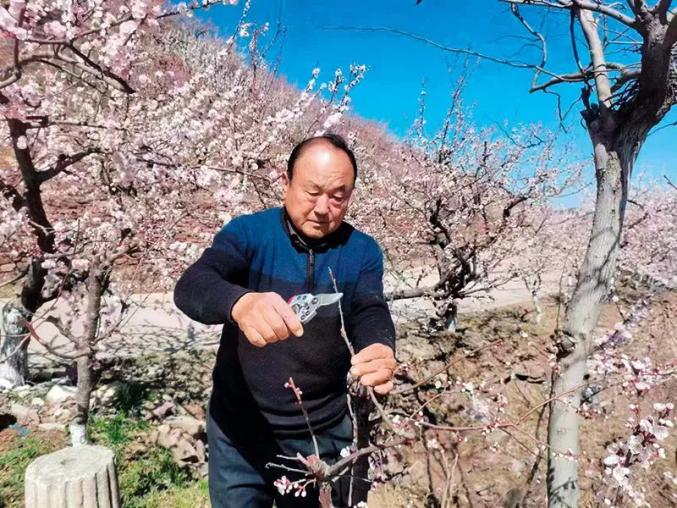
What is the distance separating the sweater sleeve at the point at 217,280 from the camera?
124cm

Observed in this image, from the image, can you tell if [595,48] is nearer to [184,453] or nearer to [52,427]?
[184,453]

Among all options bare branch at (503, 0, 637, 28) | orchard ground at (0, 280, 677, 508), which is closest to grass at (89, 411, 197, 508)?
orchard ground at (0, 280, 677, 508)

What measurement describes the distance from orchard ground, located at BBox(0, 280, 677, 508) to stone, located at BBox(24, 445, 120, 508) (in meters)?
1.64

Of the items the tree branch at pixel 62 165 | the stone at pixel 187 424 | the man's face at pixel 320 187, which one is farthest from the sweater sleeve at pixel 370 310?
the stone at pixel 187 424

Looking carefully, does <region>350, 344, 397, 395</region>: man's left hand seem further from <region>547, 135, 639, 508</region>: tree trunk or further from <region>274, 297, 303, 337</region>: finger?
<region>547, 135, 639, 508</region>: tree trunk

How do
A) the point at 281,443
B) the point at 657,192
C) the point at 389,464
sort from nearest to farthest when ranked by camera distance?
the point at 281,443 < the point at 389,464 < the point at 657,192

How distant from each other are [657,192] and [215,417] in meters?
21.6

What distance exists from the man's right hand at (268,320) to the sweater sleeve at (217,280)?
0.41ft

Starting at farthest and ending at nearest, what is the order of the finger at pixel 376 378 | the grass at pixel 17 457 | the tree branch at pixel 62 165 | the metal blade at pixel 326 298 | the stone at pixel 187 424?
the stone at pixel 187 424
the tree branch at pixel 62 165
the grass at pixel 17 457
the metal blade at pixel 326 298
the finger at pixel 376 378

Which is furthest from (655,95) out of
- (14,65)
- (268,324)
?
(14,65)

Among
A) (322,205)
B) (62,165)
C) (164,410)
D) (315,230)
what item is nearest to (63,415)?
(164,410)

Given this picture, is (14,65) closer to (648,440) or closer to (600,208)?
(600,208)

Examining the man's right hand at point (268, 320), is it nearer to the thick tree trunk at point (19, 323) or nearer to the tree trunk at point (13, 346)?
the thick tree trunk at point (19, 323)

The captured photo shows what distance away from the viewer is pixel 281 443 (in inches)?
73.5
